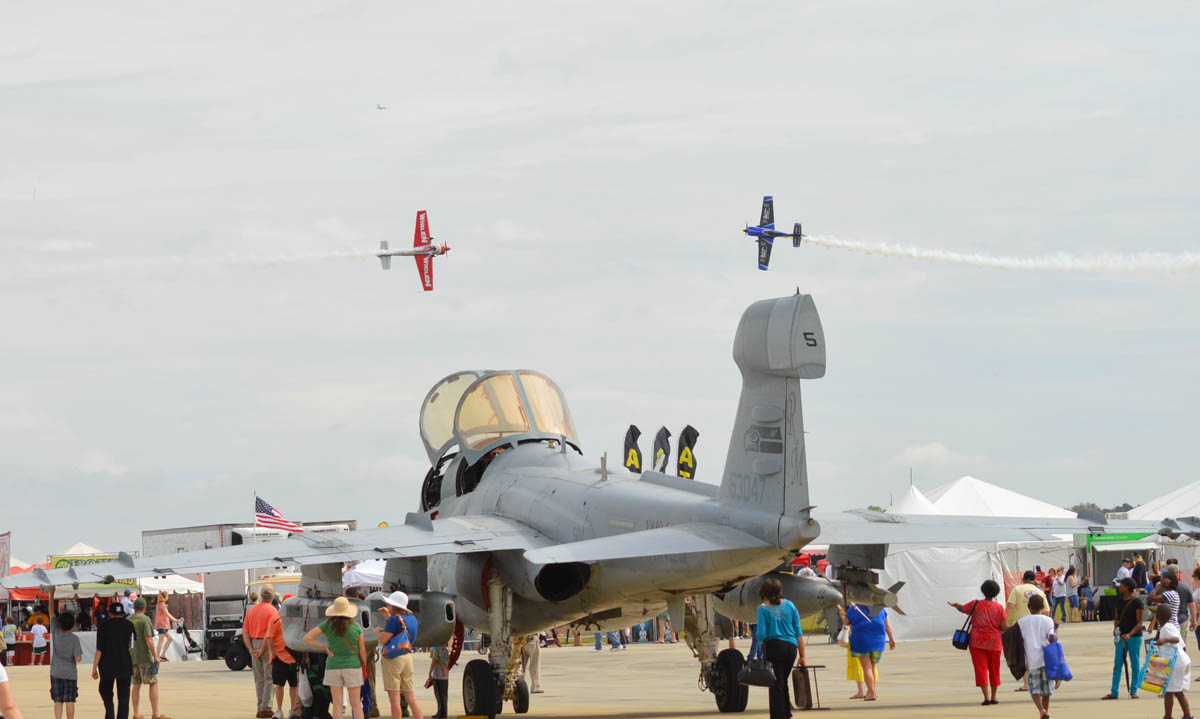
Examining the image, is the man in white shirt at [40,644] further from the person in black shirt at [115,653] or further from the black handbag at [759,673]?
the black handbag at [759,673]

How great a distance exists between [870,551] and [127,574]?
27.1 ft

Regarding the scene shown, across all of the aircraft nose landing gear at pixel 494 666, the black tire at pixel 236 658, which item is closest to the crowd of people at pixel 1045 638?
the aircraft nose landing gear at pixel 494 666

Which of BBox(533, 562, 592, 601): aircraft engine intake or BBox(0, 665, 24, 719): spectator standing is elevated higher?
BBox(533, 562, 592, 601): aircraft engine intake

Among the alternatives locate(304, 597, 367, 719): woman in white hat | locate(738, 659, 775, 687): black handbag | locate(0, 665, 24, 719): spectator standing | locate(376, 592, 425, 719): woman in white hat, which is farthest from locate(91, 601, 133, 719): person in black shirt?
locate(0, 665, 24, 719): spectator standing

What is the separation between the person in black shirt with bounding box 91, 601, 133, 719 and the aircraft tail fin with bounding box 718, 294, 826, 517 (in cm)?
689

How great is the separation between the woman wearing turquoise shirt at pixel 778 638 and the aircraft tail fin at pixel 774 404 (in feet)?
3.35

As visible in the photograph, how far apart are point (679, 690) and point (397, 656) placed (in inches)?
344

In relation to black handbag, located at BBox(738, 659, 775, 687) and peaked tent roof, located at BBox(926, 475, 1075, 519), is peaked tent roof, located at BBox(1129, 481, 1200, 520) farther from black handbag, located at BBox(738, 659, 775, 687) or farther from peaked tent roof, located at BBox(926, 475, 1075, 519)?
black handbag, located at BBox(738, 659, 775, 687)

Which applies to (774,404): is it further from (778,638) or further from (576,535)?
(576,535)

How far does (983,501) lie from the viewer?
4156 centimetres

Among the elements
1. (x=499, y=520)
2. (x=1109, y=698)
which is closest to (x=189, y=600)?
(x=499, y=520)

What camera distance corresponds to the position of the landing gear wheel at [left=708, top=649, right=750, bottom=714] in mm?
18281

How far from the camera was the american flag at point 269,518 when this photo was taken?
4106 centimetres

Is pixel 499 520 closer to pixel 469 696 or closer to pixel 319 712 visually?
pixel 469 696
